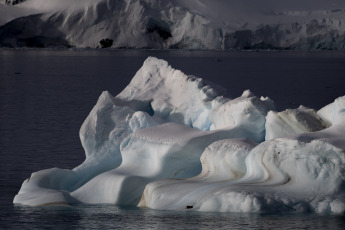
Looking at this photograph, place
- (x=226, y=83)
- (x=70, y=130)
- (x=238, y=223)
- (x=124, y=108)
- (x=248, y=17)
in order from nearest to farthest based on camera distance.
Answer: (x=238, y=223), (x=124, y=108), (x=70, y=130), (x=226, y=83), (x=248, y=17)

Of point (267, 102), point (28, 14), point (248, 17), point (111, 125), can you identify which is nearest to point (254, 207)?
point (267, 102)

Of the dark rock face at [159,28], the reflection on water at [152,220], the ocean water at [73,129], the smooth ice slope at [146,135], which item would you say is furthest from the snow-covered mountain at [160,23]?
the reflection on water at [152,220]

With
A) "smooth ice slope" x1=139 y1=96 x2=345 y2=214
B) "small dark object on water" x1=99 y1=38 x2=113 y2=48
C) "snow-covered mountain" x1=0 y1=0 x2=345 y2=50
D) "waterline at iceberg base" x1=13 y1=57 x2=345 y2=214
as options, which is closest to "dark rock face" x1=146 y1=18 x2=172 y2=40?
"snow-covered mountain" x1=0 y1=0 x2=345 y2=50

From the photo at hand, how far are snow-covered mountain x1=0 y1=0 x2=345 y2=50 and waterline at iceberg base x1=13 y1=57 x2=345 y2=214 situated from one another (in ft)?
230

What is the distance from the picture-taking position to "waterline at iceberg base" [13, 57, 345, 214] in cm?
1279

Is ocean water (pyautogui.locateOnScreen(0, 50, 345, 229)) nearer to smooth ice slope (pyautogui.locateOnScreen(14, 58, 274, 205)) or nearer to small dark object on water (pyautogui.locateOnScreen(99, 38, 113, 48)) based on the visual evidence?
smooth ice slope (pyautogui.locateOnScreen(14, 58, 274, 205))

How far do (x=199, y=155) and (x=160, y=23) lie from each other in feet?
268

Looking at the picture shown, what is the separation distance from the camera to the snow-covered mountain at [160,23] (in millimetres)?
89250

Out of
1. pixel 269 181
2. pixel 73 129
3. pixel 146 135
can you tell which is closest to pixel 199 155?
pixel 146 135

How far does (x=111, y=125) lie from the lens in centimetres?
1745

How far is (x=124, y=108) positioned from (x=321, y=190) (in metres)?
6.07

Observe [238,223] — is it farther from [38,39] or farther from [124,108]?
[38,39]

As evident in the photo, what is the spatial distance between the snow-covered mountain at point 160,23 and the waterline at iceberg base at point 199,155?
7023cm

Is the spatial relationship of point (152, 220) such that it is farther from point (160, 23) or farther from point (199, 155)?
point (160, 23)
